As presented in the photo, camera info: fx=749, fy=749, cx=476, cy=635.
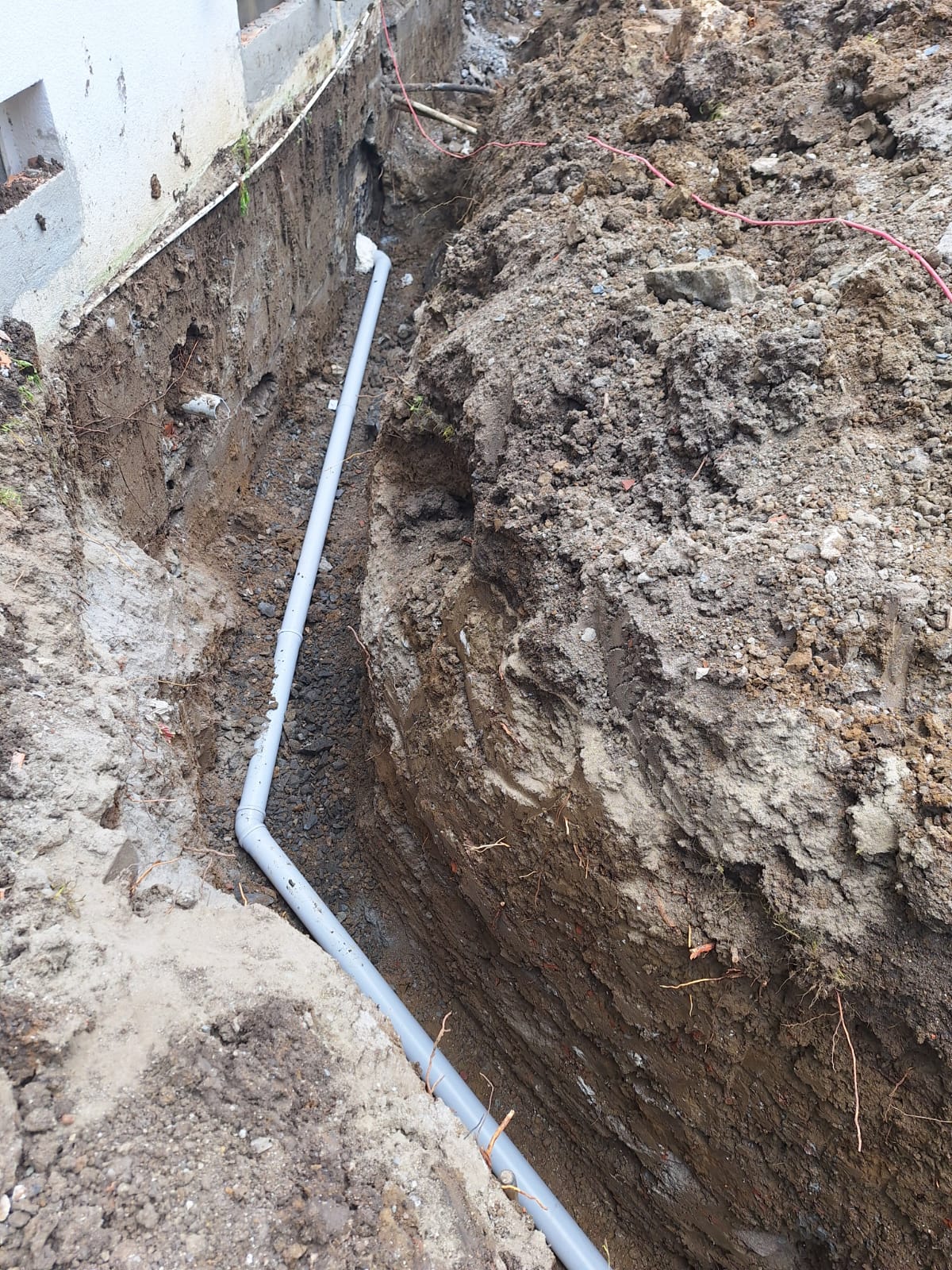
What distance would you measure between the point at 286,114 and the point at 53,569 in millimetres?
4142

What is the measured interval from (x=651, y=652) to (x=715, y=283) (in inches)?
70.1

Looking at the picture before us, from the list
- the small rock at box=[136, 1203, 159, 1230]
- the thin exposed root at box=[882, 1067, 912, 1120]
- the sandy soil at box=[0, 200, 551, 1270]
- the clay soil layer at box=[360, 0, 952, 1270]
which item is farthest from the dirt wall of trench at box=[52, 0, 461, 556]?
the thin exposed root at box=[882, 1067, 912, 1120]

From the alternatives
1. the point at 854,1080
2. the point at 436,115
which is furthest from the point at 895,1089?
the point at 436,115

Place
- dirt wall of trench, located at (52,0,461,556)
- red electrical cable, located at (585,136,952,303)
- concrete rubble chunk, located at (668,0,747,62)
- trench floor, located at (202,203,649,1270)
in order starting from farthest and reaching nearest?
concrete rubble chunk, located at (668,0,747,62), dirt wall of trench, located at (52,0,461,556), trench floor, located at (202,203,649,1270), red electrical cable, located at (585,136,952,303)

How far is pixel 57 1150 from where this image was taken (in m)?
1.82

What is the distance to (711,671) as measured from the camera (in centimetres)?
260

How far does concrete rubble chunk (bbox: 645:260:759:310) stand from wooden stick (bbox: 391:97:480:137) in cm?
499

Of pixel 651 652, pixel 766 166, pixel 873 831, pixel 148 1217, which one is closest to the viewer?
pixel 148 1217

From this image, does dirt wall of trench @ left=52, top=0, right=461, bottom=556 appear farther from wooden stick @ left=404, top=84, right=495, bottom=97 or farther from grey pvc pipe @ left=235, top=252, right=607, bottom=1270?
grey pvc pipe @ left=235, top=252, right=607, bottom=1270

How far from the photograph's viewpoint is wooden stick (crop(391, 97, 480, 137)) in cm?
729

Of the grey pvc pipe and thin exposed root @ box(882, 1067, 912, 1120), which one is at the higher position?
thin exposed root @ box(882, 1067, 912, 1120)

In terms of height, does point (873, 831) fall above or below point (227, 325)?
below

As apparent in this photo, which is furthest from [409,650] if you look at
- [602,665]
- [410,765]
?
[602,665]

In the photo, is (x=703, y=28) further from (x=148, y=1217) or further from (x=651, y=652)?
(x=148, y=1217)
